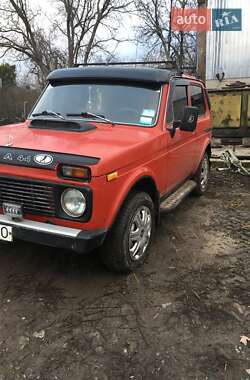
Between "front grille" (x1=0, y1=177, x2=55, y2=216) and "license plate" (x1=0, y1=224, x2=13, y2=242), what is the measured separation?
0.69ft

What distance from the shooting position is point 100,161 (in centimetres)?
336

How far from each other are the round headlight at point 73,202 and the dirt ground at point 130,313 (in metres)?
0.81

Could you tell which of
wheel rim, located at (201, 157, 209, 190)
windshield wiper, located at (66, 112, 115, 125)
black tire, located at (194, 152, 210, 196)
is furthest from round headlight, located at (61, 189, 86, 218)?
wheel rim, located at (201, 157, 209, 190)

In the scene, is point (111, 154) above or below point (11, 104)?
above

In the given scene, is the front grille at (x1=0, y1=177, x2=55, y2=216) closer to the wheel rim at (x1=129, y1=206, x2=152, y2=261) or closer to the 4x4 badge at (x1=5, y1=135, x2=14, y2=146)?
the 4x4 badge at (x1=5, y1=135, x2=14, y2=146)

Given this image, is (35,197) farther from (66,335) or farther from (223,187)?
(223,187)

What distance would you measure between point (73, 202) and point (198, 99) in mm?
3728

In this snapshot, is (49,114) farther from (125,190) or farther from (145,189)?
(125,190)

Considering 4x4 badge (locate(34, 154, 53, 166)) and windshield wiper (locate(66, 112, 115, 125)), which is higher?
windshield wiper (locate(66, 112, 115, 125))

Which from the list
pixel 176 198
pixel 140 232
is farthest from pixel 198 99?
pixel 140 232

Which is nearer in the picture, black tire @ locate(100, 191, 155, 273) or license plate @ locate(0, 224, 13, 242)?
→ license plate @ locate(0, 224, 13, 242)

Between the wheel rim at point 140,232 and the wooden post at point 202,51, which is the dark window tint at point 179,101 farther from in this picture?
the wooden post at point 202,51

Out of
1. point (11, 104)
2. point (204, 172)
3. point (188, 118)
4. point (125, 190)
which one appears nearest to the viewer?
point (125, 190)

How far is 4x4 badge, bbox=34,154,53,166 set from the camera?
3416 mm
